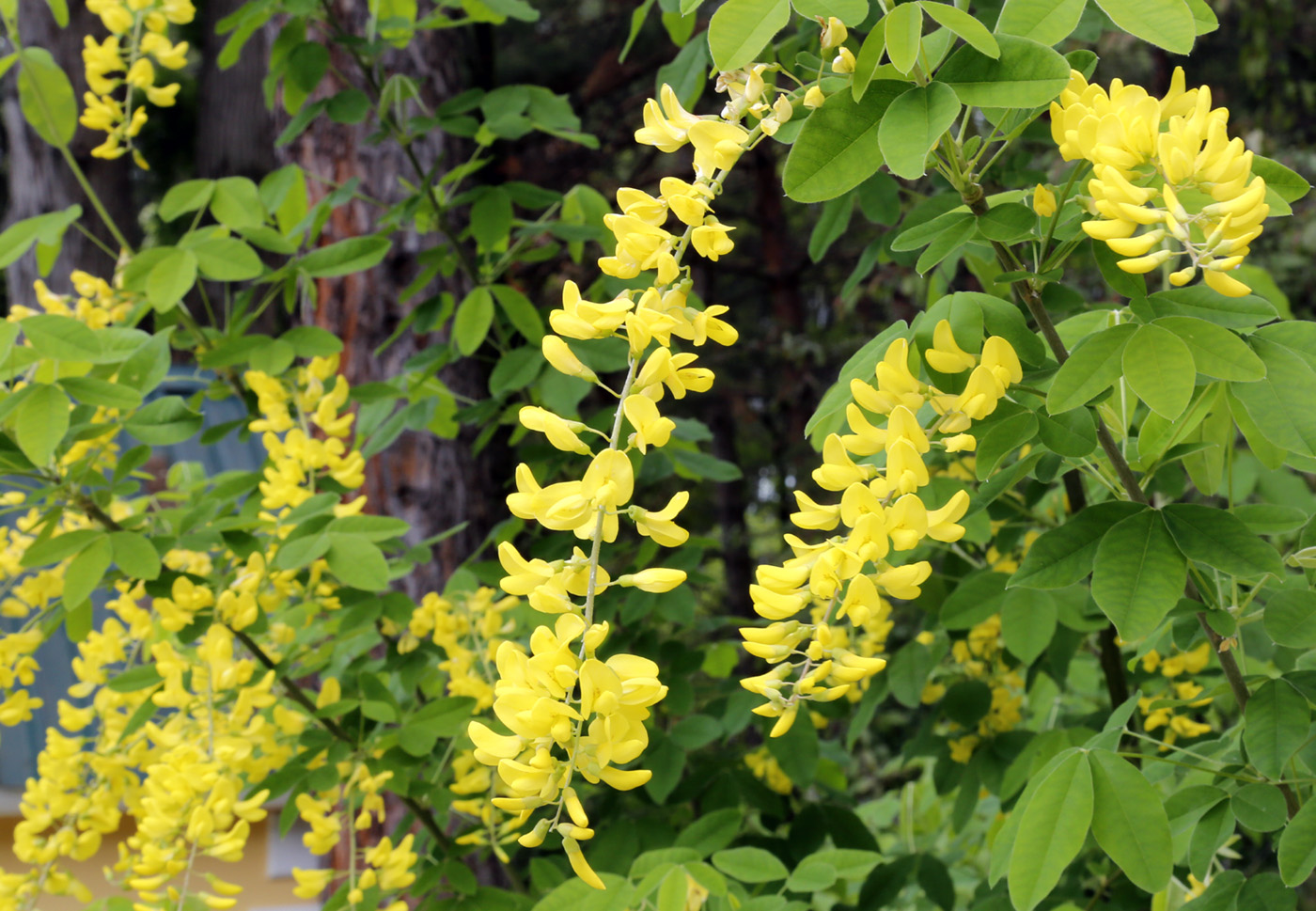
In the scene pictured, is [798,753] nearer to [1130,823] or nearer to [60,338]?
[1130,823]

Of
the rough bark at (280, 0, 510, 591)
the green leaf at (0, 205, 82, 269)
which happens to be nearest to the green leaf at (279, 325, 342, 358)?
the green leaf at (0, 205, 82, 269)

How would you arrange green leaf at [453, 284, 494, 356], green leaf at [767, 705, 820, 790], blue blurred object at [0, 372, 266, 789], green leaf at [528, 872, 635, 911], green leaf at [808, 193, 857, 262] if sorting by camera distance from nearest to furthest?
1. green leaf at [528, 872, 635, 911]
2. green leaf at [808, 193, 857, 262]
3. green leaf at [767, 705, 820, 790]
4. green leaf at [453, 284, 494, 356]
5. blue blurred object at [0, 372, 266, 789]

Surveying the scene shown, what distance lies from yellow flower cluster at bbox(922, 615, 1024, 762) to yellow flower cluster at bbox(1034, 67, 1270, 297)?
106cm

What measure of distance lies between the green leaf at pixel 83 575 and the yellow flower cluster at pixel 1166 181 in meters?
1.18

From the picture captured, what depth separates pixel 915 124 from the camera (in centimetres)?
69

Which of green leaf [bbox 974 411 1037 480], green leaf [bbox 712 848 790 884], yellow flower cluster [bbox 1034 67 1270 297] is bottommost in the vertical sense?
green leaf [bbox 712 848 790 884]

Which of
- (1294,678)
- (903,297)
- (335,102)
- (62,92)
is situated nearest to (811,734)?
(1294,678)

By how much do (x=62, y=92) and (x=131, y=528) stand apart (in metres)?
0.78

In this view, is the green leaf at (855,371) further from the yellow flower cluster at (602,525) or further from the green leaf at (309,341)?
the green leaf at (309,341)

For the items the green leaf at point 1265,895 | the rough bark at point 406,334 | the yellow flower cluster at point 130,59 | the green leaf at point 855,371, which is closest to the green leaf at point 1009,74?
the green leaf at point 855,371

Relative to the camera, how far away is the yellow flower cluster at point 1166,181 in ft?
2.06

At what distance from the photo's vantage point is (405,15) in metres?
1.88

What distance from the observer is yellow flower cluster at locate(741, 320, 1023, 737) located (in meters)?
0.70

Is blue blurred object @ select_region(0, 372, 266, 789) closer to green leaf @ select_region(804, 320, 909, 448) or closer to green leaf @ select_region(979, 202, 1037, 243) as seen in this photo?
green leaf @ select_region(804, 320, 909, 448)
